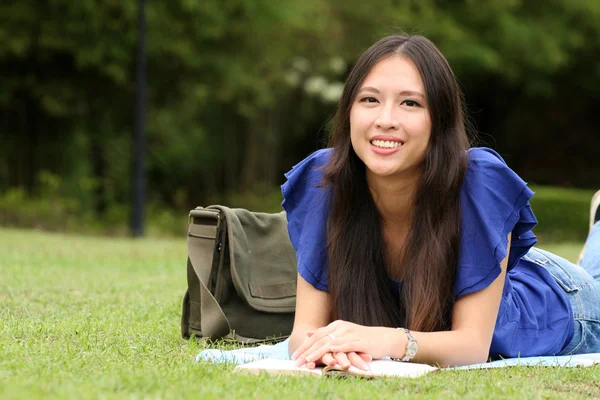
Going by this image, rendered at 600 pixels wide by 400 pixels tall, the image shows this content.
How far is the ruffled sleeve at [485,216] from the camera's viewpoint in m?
3.21

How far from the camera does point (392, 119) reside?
319cm

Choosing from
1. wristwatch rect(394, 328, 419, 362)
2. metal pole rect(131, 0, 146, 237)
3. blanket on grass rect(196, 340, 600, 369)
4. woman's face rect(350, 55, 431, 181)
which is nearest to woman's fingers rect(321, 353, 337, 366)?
wristwatch rect(394, 328, 419, 362)

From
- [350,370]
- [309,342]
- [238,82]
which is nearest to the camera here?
[350,370]

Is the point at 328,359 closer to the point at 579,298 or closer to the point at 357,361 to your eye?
the point at 357,361

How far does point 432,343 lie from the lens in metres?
3.18

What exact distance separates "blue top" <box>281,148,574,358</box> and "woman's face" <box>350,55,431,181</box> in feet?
0.85

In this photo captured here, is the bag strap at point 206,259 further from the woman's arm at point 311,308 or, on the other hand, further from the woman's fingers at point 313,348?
the woman's fingers at point 313,348

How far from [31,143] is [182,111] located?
4.49 metres

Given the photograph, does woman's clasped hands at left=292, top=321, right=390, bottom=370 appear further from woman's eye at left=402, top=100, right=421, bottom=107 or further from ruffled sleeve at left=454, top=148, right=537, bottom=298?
woman's eye at left=402, top=100, right=421, bottom=107

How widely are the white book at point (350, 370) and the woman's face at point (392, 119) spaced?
27.4 inches

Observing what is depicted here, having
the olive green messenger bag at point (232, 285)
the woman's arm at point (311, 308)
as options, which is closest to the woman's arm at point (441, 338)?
the woman's arm at point (311, 308)

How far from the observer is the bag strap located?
13.1 ft

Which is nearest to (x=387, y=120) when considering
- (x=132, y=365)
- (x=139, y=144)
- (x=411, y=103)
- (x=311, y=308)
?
(x=411, y=103)

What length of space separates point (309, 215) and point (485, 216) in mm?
717
